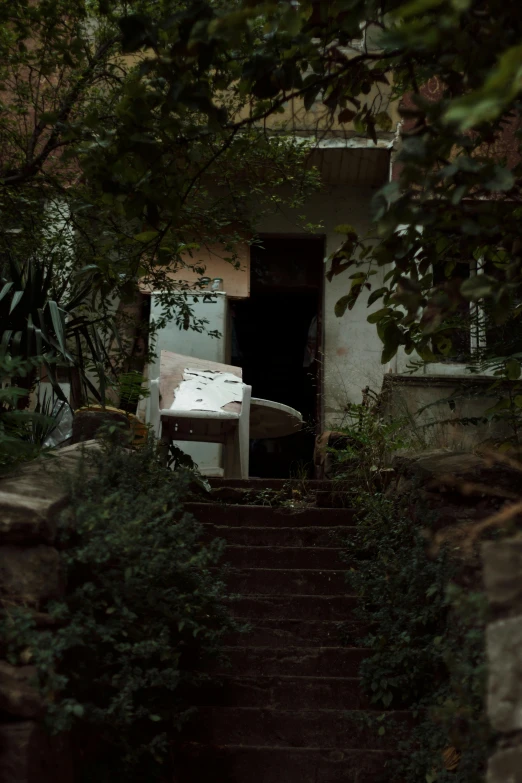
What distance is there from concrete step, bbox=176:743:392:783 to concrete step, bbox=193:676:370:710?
379 mm

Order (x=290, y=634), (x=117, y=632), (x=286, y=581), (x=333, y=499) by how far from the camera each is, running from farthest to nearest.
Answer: (x=333, y=499) < (x=286, y=581) < (x=290, y=634) < (x=117, y=632)

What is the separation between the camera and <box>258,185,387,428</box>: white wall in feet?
32.2

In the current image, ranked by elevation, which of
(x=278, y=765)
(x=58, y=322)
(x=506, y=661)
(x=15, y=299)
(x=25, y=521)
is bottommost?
(x=278, y=765)

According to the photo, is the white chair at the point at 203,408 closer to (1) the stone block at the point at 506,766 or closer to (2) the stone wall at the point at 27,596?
(2) the stone wall at the point at 27,596

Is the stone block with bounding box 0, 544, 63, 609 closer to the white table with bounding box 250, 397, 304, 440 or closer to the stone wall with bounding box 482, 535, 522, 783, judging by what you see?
the stone wall with bounding box 482, 535, 522, 783

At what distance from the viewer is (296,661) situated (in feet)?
15.1

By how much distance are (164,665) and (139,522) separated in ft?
2.22

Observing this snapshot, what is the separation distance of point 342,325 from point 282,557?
4931 mm

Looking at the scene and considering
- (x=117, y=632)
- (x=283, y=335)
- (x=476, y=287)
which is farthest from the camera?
(x=283, y=335)

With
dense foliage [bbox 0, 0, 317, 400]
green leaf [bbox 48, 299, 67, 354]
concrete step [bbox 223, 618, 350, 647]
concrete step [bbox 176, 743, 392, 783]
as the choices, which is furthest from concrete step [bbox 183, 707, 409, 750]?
green leaf [bbox 48, 299, 67, 354]

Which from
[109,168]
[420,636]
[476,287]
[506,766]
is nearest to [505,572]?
[506,766]

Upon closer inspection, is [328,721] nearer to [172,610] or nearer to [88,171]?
[172,610]

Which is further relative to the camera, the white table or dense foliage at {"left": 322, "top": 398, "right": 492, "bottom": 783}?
the white table

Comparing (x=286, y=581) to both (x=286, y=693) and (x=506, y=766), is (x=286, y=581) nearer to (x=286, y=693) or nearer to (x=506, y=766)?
(x=286, y=693)
